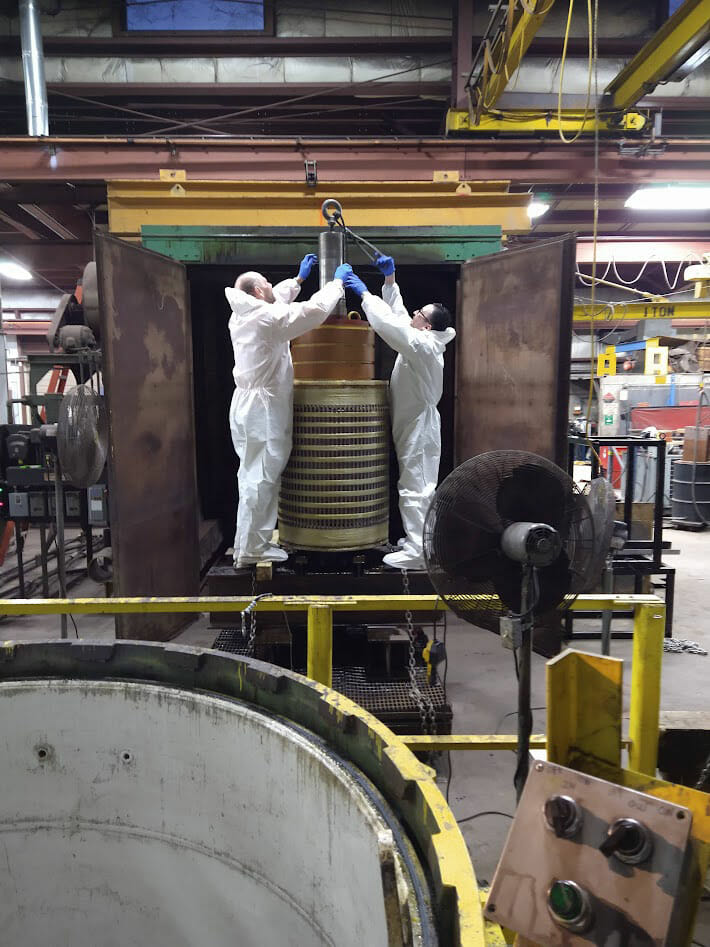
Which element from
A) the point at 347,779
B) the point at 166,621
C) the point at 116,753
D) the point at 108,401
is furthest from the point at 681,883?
the point at 166,621

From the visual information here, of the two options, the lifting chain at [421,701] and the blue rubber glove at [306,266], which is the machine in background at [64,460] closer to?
the blue rubber glove at [306,266]

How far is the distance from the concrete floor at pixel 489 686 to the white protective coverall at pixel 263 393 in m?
1.07

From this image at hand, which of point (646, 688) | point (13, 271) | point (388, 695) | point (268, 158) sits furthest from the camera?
point (13, 271)

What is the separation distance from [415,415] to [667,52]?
2.99 m

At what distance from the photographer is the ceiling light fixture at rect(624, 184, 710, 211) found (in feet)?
19.2

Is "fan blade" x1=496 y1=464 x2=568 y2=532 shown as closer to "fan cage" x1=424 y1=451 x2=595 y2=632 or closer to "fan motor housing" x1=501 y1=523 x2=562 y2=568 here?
"fan cage" x1=424 y1=451 x2=595 y2=632

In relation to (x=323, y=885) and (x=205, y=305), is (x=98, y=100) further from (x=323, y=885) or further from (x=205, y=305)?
(x=323, y=885)

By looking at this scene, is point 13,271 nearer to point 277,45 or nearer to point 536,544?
point 277,45

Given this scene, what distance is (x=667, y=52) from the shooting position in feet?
13.1

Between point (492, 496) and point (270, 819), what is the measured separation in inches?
41.2

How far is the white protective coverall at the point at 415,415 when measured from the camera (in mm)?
3625

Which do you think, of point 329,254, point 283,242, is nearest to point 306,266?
point 329,254

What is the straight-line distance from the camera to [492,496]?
5.62 ft

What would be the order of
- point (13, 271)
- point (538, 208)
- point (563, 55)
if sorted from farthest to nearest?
point (13, 271) < point (538, 208) < point (563, 55)
